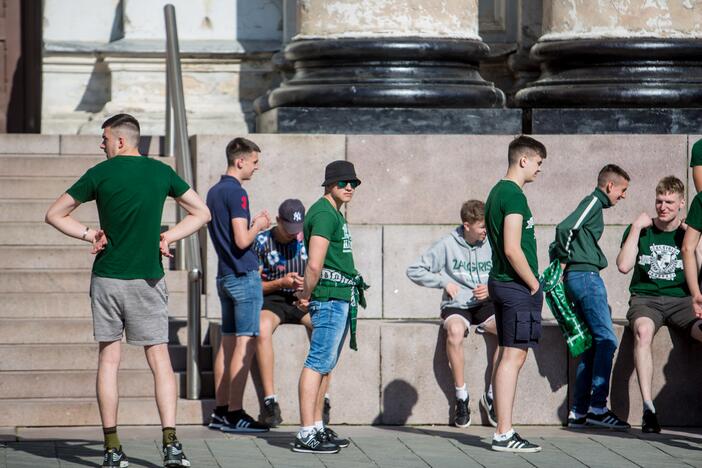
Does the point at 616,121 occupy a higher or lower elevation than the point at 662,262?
higher

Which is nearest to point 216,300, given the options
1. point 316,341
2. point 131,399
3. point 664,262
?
point 131,399

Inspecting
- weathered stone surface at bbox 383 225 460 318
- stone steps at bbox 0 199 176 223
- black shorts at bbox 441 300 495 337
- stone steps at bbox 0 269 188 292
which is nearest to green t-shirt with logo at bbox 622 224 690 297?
black shorts at bbox 441 300 495 337

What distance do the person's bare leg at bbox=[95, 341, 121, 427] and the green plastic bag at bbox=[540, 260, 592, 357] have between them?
294 centimetres

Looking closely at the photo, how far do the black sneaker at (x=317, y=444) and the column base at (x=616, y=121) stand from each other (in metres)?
4.11

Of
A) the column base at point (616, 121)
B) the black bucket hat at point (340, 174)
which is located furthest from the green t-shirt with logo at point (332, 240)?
the column base at point (616, 121)

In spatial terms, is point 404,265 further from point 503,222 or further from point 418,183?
point 503,222

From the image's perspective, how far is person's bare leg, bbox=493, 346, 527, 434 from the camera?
8688 mm

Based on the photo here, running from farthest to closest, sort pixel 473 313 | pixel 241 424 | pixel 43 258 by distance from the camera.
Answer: pixel 43 258
pixel 473 313
pixel 241 424

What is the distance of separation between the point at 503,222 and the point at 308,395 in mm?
1440

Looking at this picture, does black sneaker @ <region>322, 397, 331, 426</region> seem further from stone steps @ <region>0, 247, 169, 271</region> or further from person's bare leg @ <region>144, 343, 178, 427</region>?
stone steps @ <region>0, 247, 169, 271</region>

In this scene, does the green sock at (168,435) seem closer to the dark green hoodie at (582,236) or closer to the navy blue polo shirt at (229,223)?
the navy blue polo shirt at (229,223)

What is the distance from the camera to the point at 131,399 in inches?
386

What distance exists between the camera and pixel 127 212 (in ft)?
26.2

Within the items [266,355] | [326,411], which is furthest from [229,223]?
[326,411]
